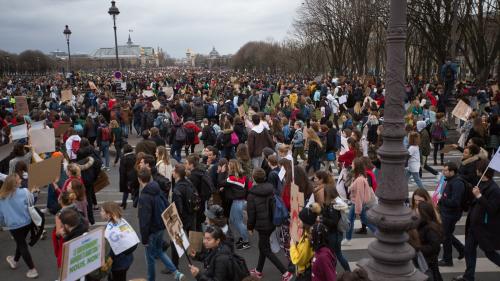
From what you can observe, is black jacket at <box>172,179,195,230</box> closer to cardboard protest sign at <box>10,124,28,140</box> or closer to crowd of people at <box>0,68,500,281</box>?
crowd of people at <box>0,68,500,281</box>

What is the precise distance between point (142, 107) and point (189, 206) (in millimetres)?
13134

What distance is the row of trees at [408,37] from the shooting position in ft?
82.0

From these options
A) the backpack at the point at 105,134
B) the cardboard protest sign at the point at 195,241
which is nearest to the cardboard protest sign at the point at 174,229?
the cardboard protest sign at the point at 195,241

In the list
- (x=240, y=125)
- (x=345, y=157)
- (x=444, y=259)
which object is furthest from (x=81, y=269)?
(x=240, y=125)

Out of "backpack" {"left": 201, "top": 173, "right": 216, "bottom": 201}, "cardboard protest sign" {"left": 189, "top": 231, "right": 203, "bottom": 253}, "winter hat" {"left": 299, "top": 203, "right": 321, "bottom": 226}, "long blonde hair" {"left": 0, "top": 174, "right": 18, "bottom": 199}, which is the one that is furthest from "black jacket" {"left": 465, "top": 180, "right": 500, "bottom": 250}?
"long blonde hair" {"left": 0, "top": 174, "right": 18, "bottom": 199}

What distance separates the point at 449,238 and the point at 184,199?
12.8 feet

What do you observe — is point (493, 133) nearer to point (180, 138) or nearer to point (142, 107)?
point (180, 138)

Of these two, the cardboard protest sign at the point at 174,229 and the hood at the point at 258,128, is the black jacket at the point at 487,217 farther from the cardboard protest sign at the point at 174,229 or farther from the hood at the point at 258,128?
the hood at the point at 258,128

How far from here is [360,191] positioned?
7410 millimetres

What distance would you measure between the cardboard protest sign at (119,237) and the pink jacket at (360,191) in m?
3.53

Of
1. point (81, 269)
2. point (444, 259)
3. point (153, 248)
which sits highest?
point (81, 269)

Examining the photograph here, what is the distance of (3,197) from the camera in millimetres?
6738

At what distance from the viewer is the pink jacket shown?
7395mm

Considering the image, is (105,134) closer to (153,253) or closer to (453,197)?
(153,253)
